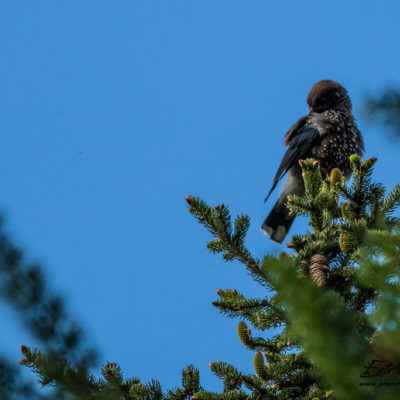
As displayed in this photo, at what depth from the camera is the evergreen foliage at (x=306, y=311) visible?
68 cm

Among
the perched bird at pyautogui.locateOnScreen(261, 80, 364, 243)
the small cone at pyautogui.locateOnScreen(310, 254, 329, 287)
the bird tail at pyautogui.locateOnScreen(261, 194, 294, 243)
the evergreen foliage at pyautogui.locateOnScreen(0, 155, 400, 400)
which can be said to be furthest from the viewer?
the bird tail at pyautogui.locateOnScreen(261, 194, 294, 243)

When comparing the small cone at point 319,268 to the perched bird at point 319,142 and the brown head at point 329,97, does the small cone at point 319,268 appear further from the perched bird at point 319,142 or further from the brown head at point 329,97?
the brown head at point 329,97

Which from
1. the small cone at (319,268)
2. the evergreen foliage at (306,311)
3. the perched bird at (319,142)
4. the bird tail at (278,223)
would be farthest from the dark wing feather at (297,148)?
the small cone at (319,268)

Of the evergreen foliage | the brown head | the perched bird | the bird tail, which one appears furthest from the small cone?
the brown head

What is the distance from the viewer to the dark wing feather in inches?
222

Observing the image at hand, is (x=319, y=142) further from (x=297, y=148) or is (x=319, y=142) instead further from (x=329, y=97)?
(x=329, y=97)

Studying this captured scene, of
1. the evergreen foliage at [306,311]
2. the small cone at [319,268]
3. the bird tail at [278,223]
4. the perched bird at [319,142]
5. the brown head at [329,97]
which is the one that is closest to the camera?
the evergreen foliage at [306,311]

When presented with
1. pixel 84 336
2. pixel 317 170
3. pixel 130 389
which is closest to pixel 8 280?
pixel 84 336

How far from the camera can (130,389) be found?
211 cm

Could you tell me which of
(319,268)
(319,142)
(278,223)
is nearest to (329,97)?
(319,142)

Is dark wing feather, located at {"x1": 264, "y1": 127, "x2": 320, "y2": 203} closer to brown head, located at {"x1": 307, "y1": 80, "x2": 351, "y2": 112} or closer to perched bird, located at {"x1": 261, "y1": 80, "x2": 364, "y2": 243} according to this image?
perched bird, located at {"x1": 261, "y1": 80, "x2": 364, "y2": 243}

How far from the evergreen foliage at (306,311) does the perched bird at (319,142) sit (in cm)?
270

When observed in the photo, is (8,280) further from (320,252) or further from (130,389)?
(320,252)

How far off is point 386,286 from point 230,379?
67.4 inches
